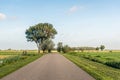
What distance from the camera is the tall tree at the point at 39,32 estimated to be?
336ft

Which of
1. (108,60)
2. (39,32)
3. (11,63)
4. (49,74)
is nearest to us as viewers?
(49,74)

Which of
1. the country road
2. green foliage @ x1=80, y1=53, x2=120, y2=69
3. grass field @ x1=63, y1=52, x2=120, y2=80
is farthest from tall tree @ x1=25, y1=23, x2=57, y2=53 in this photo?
the country road

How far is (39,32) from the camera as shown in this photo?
102 m

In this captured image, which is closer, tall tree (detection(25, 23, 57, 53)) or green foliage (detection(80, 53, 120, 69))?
green foliage (detection(80, 53, 120, 69))

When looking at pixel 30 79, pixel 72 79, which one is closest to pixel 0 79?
pixel 30 79

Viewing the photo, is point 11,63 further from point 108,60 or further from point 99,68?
point 108,60

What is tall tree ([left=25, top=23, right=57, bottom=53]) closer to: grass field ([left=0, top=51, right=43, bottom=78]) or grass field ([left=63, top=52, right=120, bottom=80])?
grass field ([left=0, top=51, right=43, bottom=78])

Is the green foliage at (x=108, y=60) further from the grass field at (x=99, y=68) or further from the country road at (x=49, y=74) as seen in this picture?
the country road at (x=49, y=74)

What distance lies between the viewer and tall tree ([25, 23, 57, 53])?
336 ft

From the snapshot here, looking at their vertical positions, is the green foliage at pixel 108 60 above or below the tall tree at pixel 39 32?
below

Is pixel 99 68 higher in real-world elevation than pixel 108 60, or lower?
lower

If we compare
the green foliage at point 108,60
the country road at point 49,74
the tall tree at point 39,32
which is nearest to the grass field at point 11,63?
the country road at point 49,74

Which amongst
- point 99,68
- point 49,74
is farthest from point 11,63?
point 49,74

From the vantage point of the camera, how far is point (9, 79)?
46.5ft
